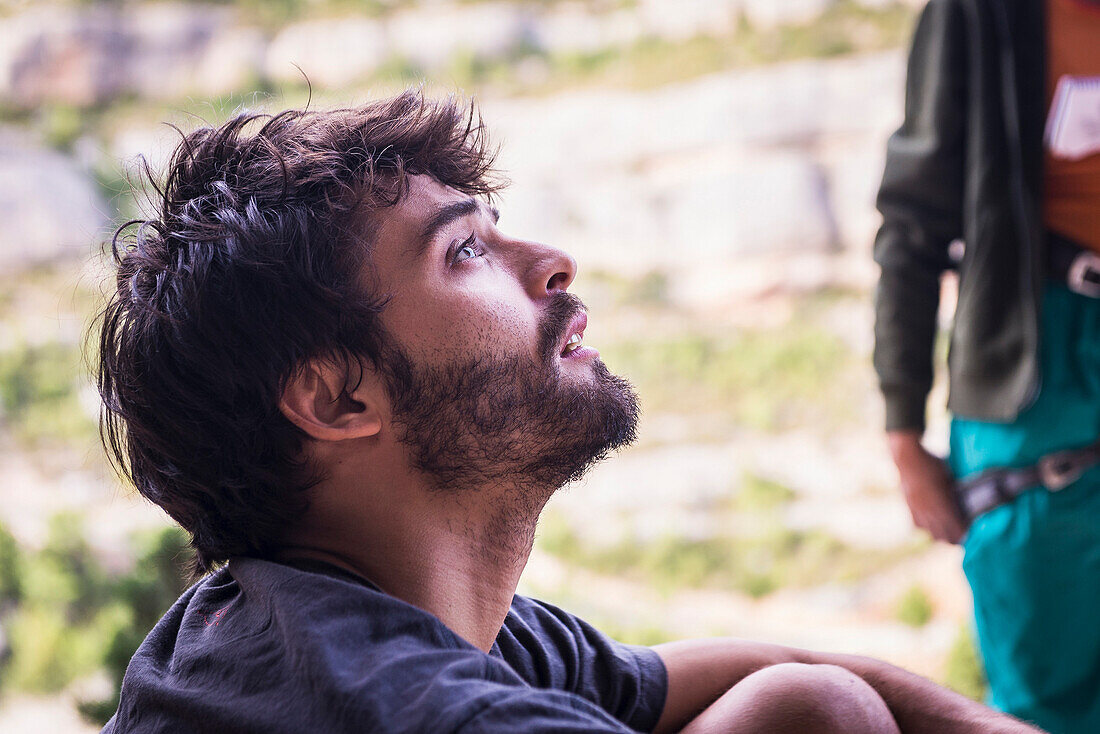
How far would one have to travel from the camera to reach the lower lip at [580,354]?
1.23 metres

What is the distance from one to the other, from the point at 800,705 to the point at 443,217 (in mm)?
677

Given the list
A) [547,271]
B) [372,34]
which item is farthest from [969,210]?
[372,34]

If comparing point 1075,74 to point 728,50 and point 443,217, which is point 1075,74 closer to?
point 443,217

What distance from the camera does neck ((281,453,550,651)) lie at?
110cm

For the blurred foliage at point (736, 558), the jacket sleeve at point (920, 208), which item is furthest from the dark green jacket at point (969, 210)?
the blurred foliage at point (736, 558)

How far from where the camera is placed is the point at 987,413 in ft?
5.35

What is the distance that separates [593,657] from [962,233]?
1.01 meters

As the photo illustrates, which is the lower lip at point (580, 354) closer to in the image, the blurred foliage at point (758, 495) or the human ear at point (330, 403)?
the human ear at point (330, 403)

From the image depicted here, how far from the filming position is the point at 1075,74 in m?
1.60

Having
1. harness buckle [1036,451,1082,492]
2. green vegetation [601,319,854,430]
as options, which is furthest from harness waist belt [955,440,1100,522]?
green vegetation [601,319,854,430]

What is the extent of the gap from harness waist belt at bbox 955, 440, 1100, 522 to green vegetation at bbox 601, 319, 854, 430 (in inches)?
121

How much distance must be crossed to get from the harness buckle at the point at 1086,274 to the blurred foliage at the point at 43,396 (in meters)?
3.85

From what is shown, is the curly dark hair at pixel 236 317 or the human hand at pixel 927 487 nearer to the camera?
the curly dark hair at pixel 236 317

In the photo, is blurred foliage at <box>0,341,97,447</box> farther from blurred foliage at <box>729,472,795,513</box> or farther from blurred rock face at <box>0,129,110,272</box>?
blurred foliage at <box>729,472,795,513</box>
